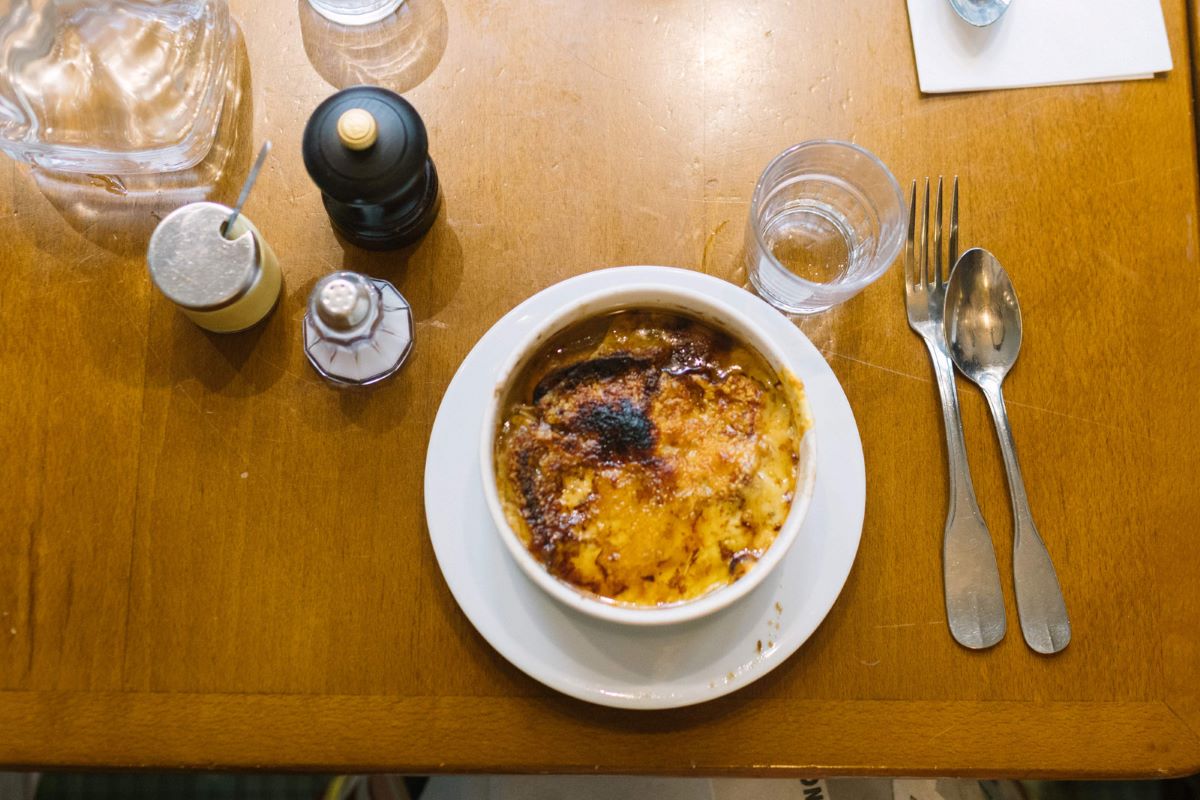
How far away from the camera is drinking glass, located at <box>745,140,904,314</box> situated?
3.87 feet

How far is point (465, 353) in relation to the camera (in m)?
1.21

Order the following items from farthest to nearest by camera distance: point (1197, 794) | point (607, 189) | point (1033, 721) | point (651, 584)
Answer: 1. point (1197, 794)
2. point (607, 189)
3. point (1033, 721)
4. point (651, 584)

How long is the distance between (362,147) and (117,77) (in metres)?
0.60

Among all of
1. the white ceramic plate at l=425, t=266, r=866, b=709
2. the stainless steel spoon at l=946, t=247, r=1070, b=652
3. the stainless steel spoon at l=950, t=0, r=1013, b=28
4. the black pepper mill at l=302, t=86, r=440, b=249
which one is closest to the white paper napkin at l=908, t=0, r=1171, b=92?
the stainless steel spoon at l=950, t=0, r=1013, b=28

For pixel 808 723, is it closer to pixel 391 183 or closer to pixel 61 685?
pixel 391 183

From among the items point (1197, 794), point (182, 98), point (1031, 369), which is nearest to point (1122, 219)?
point (1031, 369)

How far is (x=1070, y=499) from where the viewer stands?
1207 millimetres

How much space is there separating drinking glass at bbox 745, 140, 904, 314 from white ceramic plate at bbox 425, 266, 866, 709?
9 cm

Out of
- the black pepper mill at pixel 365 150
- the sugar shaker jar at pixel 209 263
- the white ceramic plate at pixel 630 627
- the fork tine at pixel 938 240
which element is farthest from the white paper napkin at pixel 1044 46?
the sugar shaker jar at pixel 209 263

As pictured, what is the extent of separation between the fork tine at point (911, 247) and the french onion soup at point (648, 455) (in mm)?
343

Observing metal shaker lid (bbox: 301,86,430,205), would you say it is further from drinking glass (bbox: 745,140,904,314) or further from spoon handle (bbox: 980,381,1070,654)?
spoon handle (bbox: 980,381,1070,654)

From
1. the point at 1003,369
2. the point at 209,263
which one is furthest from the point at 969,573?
the point at 209,263

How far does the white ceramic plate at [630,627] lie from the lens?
1.07 metres

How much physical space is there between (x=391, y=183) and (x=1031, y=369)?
1.00 m
